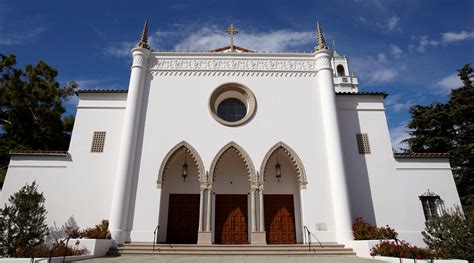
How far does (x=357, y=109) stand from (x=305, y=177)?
5.22 m

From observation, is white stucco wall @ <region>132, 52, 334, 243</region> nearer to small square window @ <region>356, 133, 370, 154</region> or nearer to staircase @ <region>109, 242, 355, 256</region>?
staircase @ <region>109, 242, 355, 256</region>

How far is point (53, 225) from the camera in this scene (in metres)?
12.4

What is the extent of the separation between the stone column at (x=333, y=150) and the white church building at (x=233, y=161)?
54 mm

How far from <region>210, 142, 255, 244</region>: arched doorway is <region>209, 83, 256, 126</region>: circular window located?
1774 millimetres

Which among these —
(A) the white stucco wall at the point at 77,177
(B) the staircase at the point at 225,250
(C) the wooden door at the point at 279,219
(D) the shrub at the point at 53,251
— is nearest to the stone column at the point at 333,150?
(B) the staircase at the point at 225,250

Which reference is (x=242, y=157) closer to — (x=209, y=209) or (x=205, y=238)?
(x=209, y=209)

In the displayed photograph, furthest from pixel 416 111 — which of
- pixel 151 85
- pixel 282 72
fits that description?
pixel 151 85

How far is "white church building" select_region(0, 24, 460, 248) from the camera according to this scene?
12.5 meters

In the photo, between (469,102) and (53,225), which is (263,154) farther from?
(469,102)

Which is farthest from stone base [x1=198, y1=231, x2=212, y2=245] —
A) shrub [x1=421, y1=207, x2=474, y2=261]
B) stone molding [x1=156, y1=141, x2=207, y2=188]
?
shrub [x1=421, y1=207, x2=474, y2=261]

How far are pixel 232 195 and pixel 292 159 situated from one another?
367 centimetres

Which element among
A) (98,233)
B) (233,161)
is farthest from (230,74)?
(98,233)

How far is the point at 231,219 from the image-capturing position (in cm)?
1372

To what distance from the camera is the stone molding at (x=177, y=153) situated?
12781 mm
